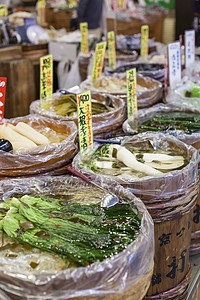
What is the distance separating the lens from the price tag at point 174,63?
3.60 m

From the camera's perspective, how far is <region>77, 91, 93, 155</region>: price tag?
2.12 metres

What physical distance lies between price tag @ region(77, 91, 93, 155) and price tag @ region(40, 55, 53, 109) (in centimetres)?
90

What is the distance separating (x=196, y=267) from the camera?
237 cm

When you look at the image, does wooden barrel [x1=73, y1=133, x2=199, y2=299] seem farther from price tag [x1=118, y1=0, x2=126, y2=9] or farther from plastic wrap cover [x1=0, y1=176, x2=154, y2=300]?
price tag [x1=118, y1=0, x2=126, y2=9]

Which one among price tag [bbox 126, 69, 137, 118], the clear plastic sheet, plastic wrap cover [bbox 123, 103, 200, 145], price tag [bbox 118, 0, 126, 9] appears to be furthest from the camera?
price tag [bbox 118, 0, 126, 9]

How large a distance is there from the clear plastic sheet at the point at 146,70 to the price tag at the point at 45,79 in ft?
3.93

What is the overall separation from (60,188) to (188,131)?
1.06 metres

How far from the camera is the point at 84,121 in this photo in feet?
7.04

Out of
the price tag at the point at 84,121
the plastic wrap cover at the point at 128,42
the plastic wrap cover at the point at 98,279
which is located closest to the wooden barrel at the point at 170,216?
the price tag at the point at 84,121

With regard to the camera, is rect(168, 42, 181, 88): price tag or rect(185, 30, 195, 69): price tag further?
rect(185, 30, 195, 69): price tag

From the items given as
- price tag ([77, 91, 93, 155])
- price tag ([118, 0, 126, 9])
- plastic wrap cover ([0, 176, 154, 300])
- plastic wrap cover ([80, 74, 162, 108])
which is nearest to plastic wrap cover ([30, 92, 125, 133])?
plastic wrap cover ([80, 74, 162, 108])

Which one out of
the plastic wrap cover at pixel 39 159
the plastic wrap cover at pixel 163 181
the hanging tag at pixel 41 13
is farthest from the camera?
the hanging tag at pixel 41 13

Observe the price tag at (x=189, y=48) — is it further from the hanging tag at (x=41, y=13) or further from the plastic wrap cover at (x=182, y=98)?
the hanging tag at (x=41, y=13)

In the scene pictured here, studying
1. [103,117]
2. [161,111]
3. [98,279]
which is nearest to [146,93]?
[161,111]
